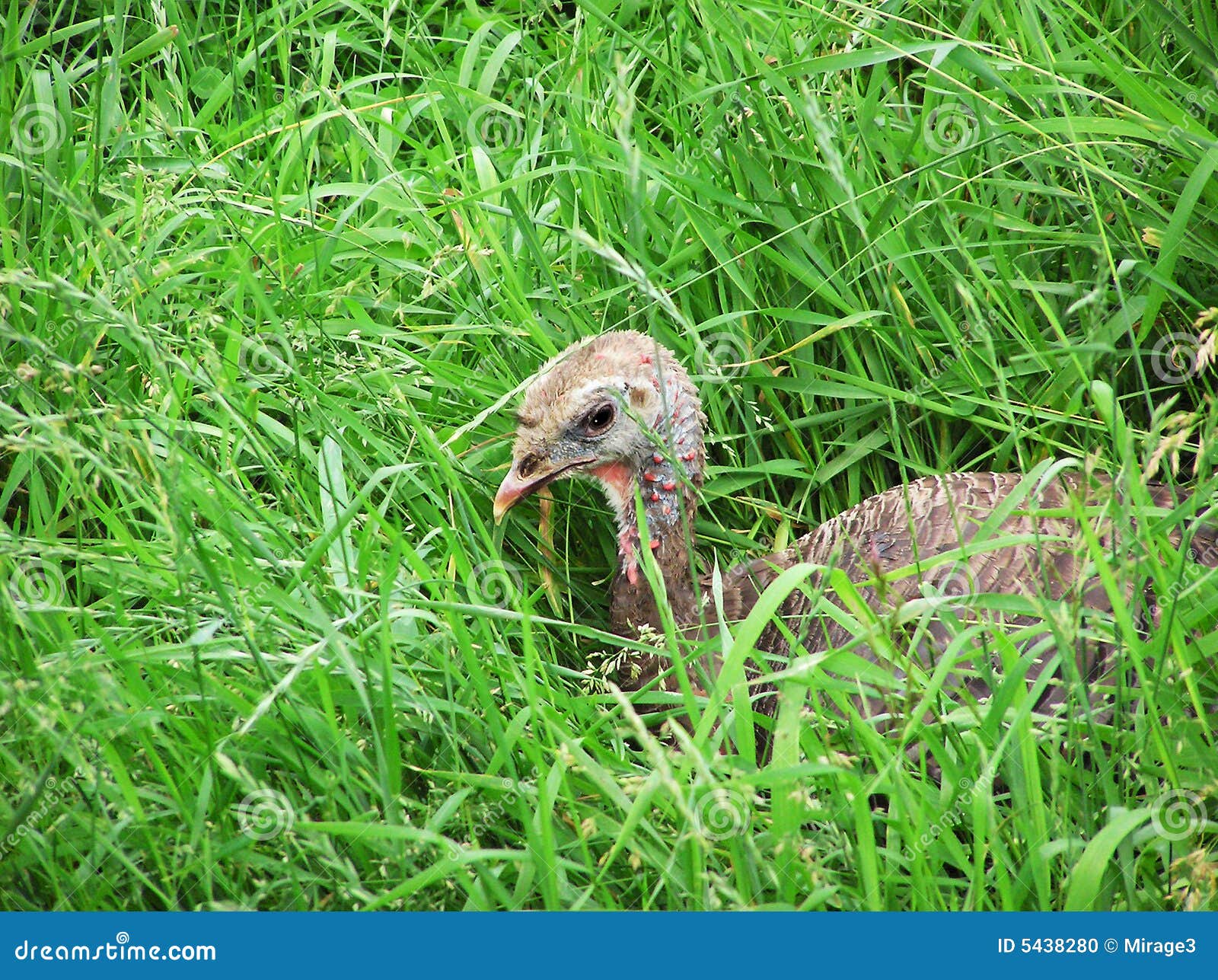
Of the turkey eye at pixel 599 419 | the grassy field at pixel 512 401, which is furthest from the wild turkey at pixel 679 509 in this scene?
the grassy field at pixel 512 401

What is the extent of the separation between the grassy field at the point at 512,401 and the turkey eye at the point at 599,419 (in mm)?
323

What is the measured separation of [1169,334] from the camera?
3.03m

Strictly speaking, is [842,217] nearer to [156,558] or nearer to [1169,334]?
[1169,334]

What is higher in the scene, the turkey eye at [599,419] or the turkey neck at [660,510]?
the turkey eye at [599,419]

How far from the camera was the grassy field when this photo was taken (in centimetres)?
196

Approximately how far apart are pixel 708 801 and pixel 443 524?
0.93 meters

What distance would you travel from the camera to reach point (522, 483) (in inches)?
114

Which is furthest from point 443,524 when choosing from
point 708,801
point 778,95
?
point 778,95

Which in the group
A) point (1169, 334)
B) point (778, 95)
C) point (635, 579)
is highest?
point (778, 95)

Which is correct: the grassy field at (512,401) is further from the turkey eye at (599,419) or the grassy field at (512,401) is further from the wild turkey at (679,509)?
the turkey eye at (599,419)

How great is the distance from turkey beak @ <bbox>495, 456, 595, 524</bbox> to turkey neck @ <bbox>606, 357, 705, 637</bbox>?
95mm

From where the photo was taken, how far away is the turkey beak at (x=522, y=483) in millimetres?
2869

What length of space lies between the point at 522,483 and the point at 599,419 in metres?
0.22

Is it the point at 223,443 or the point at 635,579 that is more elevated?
the point at 223,443
